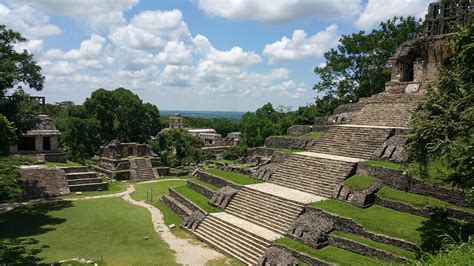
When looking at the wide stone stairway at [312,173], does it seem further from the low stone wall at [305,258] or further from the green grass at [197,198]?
the low stone wall at [305,258]

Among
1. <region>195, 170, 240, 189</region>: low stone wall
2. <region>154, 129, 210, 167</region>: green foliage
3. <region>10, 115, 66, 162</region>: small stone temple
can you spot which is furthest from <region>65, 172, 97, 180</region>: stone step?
<region>154, 129, 210, 167</region>: green foliage

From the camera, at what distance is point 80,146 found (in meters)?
41.8

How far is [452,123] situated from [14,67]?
21248mm

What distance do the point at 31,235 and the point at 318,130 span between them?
18.5 meters

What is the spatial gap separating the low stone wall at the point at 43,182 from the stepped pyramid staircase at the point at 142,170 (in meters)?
8.33

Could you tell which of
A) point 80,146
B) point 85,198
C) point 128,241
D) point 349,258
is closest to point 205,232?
point 128,241

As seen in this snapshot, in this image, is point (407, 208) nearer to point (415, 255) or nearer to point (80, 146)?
point (415, 255)

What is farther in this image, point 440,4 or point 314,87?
point 314,87

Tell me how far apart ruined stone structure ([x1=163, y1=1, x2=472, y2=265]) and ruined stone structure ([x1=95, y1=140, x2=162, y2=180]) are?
42.3 feet

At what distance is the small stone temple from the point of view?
29438mm

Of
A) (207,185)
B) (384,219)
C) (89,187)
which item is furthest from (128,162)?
(384,219)

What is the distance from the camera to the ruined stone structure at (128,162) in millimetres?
35312

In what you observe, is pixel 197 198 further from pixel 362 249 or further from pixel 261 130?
pixel 261 130

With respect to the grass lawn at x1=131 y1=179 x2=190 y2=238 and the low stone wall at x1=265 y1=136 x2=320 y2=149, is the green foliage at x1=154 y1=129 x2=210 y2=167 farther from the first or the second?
the low stone wall at x1=265 y1=136 x2=320 y2=149
